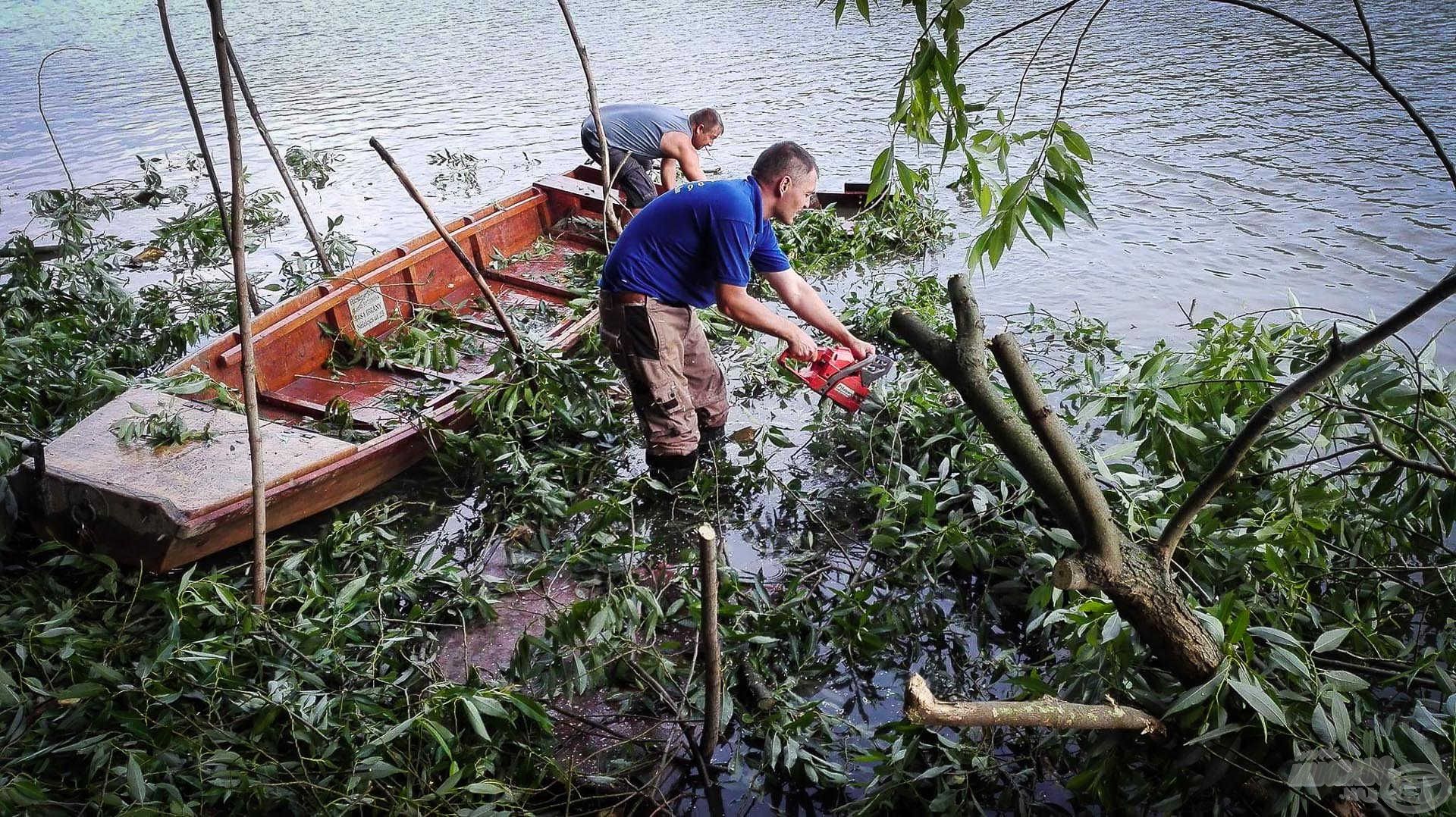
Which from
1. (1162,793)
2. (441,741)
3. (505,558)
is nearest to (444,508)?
(505,558)

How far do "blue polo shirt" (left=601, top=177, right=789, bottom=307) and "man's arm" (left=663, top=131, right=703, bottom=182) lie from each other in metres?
3.24

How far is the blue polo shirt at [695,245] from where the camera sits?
4672 millimetres

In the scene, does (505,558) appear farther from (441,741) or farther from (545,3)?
(545,3)

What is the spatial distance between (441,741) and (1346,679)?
→ 256 centimetres

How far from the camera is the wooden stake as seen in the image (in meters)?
2.73

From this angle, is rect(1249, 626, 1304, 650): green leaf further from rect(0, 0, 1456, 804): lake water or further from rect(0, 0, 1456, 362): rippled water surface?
rect(0, 0, 1456, 362): rippled water surface

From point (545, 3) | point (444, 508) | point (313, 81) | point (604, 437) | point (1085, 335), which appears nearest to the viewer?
point (444, 508)

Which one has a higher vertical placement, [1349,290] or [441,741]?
[441,741]

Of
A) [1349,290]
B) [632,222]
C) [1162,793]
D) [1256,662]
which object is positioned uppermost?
[632,222]

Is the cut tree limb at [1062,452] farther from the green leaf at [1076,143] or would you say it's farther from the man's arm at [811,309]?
the man's arm at [811,309]

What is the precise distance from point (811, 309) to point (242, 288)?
2.53 meters

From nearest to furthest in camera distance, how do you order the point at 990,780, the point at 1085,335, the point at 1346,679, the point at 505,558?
the point at 1346,679 → the point at 990,780 → the point at 505,558 → the point at 1085,335

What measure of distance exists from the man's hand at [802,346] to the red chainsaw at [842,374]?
52 mm

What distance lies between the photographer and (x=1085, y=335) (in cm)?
734
